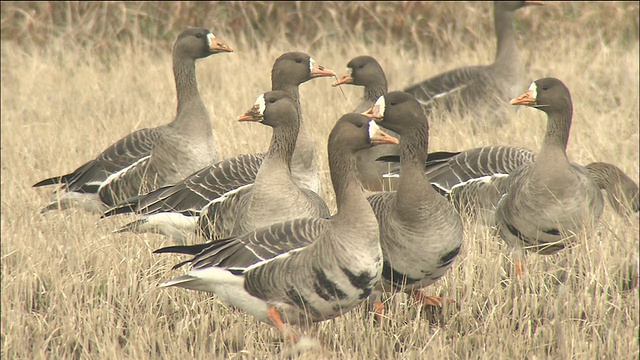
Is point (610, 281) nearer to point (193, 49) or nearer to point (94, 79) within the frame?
point (193, 49)

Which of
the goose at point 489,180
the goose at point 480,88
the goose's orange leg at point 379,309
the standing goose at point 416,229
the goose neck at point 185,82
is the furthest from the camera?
the goose at point 480,88

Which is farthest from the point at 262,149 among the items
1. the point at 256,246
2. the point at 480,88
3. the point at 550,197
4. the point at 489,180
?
the point at 256,246

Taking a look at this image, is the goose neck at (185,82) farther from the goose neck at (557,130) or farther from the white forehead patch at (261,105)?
the goose neck at (557,130)

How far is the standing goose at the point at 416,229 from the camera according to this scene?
15.4ft

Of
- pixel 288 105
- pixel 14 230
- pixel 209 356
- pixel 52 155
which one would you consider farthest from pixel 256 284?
pixel 52 155

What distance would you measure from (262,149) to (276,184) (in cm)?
254

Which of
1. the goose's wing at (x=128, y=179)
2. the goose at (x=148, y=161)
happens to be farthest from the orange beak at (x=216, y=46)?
the goose's wing at (x=128, y=179)

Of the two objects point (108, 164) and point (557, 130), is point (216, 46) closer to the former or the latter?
point (108, 164)

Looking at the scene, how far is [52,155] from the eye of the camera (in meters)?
7.86

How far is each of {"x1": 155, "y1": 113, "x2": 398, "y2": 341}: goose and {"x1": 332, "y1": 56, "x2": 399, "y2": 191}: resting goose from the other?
2366 millimetres

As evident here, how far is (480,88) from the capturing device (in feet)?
30.0

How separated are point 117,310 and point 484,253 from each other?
2.32 meters

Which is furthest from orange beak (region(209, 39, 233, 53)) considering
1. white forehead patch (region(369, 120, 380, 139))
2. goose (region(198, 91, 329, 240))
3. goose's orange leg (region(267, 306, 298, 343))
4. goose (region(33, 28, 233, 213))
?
goose's orange leg (region(267, 306, 298, 343))

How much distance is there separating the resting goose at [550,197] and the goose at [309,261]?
1.42m
